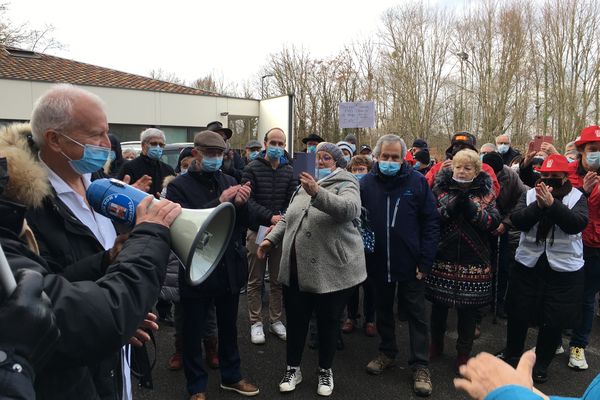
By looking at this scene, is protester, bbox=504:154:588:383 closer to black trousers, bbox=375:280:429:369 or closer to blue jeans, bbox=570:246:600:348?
blue jeans, bbox=570:246:600:348

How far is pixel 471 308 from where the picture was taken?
3676mm

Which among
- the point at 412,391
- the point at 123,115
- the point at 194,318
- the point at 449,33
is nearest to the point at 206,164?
the point at 194,318

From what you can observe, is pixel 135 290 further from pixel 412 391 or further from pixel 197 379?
pixel 412 391

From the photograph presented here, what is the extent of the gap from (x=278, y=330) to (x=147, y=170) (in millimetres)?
2630

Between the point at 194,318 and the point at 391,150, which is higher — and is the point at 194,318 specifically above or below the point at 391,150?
below

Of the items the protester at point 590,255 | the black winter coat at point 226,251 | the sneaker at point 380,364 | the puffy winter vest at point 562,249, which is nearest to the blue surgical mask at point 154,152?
the black winter coat at point 226,251

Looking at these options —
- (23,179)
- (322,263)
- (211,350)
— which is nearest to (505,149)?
(322,263)

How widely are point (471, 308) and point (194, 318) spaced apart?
2.36m

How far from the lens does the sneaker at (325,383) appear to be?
335 centimetres

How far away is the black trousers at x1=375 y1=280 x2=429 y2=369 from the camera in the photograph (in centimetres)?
358

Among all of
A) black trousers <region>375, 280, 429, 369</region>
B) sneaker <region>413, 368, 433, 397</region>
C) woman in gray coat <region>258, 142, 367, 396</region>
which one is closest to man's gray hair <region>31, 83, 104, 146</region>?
woman in gray coat <region>258, 142, 367, 396</region>

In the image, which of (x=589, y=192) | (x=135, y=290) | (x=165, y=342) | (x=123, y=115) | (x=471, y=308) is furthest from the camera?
(x=123, y=115)

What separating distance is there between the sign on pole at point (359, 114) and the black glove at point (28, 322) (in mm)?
8766

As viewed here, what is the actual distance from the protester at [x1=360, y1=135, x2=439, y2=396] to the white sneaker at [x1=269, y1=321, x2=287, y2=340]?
108 cm
